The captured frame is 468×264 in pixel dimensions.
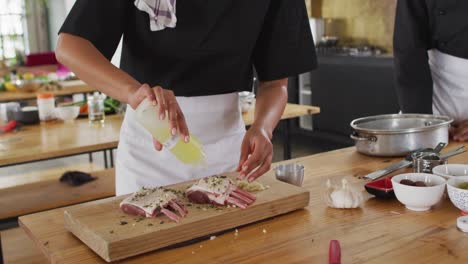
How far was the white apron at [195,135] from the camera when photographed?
1727mm

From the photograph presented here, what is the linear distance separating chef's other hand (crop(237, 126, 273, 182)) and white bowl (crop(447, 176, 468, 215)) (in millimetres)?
455

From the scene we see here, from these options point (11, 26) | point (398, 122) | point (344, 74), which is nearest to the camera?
point (398, 122)

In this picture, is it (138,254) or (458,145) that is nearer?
(138,254)

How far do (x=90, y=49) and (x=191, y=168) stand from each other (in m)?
0.46

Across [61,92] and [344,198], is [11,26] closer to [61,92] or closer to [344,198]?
[61,92]

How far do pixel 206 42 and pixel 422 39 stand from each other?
1.07 meters

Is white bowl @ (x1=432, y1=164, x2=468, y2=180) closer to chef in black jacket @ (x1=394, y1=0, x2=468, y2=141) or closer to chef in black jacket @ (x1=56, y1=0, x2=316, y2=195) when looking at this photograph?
chef in black jacket @ (x1=56, y1=0, x2=316, y2=195)

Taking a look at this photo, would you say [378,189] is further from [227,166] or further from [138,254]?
[138,254]

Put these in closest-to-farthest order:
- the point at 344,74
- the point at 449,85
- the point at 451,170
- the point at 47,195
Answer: the point at 451,170 → the point at 449,85 → the point at 47,195 → the point at 344,74

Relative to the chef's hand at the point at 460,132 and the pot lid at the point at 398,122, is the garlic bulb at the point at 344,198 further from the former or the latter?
the chef's hand at the point at 460,132

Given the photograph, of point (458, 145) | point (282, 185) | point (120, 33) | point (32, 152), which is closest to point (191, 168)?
point (282, 185)

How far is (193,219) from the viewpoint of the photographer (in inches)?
51.0

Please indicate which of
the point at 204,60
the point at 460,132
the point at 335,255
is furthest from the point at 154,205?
the point at 460,132

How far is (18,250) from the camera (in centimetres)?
364
